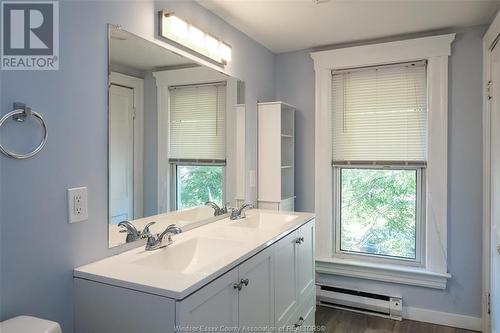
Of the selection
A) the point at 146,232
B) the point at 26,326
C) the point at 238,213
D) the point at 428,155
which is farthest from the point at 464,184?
the point at 26,326

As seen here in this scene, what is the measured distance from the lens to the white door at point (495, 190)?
2158mm

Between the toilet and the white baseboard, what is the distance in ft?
8.71

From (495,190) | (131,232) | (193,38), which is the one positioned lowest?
(131,232)

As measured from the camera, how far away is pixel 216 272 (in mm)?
1290

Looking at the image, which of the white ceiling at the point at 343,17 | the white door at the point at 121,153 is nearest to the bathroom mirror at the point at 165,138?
the white door at the point at 121,153

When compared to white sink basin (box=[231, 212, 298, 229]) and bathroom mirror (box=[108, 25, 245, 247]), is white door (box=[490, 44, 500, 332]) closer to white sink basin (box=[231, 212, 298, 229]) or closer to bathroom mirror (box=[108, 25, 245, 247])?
white sink basin (box=[231, 212, 298, 229])

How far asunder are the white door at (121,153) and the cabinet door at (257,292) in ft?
2.03

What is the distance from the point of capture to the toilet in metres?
1.02

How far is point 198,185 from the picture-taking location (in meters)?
2.18

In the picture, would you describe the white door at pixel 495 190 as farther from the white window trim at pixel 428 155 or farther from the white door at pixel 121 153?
the white door at pixel 121 153

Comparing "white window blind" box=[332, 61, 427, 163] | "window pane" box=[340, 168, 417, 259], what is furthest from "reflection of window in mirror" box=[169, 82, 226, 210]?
"window pane" box=[340, 168, 417, 259]

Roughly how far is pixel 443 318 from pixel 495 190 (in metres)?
1.14

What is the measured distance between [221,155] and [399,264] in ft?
5.83

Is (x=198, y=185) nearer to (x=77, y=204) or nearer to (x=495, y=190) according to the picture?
(x=77, y=204)
